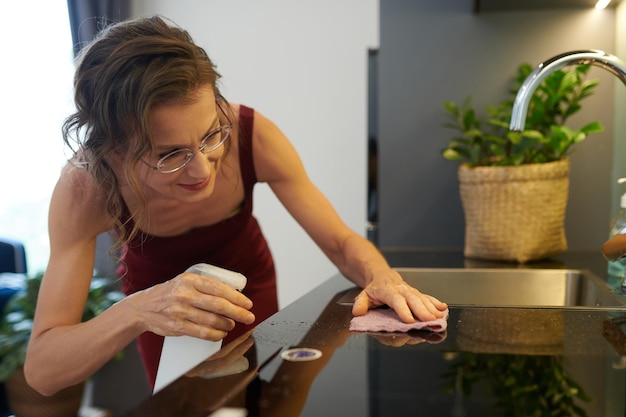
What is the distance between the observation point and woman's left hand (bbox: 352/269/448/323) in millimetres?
858

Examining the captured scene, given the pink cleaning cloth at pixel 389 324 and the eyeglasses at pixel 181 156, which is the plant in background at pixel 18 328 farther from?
the pink cleaning cloth at pixel 389 324

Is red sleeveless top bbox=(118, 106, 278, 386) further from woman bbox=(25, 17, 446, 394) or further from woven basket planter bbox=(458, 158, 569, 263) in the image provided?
woven basket planter bbox=(458, 158, 569, 263)

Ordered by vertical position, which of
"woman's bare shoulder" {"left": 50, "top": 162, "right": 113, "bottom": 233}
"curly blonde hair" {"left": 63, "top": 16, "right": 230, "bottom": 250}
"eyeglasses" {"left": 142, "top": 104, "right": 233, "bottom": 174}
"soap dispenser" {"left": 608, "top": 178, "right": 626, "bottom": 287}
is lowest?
"soap dispenser" {"left": 608, "top": 178, "right": 626, "bottom": 287}

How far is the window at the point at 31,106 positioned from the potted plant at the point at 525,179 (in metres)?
1.96

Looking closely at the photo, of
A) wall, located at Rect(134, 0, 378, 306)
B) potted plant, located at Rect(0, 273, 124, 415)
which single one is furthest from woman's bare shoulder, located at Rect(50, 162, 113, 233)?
wall, located at Rect(134, 0, 378, 306)

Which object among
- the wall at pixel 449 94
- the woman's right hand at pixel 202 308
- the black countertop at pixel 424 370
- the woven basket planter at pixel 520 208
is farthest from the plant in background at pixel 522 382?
the wall at pixel 449 94

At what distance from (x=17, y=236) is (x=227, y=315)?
247cm

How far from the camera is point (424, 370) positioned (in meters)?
0.65

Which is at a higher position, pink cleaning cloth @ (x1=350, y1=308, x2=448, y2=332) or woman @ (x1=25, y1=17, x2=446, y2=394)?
woman @ (x1=25, y1=17, x2=446, y2=394)

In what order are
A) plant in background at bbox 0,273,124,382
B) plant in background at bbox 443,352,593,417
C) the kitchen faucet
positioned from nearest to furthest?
plant in background at bbox 443,352,593,417
the kitchen faucet
plant in background at bbox 0,273,124,382

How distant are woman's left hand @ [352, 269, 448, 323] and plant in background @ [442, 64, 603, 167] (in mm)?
678

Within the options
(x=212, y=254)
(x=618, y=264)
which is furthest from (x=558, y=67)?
(x=212, y=254)

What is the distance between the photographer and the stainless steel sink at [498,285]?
1.37 metres

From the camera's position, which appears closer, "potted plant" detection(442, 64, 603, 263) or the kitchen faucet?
the kitchen faucet
